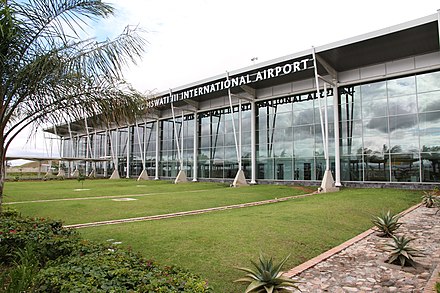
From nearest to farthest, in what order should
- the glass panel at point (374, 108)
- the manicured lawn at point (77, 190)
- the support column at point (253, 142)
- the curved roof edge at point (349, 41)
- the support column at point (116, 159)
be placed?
the curved roof edge at point (349, 41) → the manicured lawn at point (77, 190) → the glass panel at point (374, 108) → the support column at point (253, 142) → the support column at point (116, 159)

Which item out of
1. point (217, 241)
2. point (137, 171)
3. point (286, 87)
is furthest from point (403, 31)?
point (137, 171)

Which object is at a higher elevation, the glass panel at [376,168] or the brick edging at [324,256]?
the glass panel at [376,168]

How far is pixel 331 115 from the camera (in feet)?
81.3

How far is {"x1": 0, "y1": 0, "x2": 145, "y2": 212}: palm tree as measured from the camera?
6.74 m

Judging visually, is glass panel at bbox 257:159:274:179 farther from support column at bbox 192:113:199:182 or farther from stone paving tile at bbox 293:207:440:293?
stone paving tile at bbox 293:207:440:293

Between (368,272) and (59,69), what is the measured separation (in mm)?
7746

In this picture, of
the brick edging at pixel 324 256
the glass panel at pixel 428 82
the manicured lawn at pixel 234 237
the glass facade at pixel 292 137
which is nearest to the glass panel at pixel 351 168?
the glass facade at pixel 292 137

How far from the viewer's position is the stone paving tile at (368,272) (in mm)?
5250

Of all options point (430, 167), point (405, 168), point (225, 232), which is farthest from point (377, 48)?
point (225, 232)

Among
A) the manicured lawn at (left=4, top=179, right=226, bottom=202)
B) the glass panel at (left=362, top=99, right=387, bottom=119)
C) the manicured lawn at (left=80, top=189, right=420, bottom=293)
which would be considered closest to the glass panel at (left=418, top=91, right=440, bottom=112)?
the glass panel at (left=362, top=99, right=387, bottom=119)

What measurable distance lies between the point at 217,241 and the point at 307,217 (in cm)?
472

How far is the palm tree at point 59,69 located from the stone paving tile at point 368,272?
18.6 feet

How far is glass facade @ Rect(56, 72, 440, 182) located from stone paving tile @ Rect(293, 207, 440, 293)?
14.3m

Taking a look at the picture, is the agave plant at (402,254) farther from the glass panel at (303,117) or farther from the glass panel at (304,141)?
the glass panel at (303,117)
